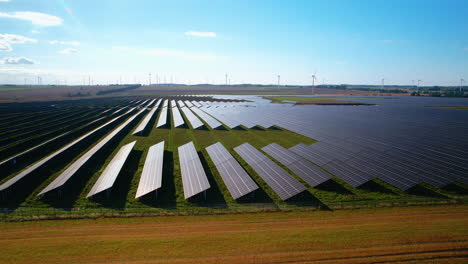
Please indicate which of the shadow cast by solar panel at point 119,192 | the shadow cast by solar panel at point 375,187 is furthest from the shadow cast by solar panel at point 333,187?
the shadow cast by solar panel at point 119,192

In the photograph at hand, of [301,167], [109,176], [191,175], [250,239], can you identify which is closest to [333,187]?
[301,167]

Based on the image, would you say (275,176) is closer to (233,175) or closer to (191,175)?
(233,175)

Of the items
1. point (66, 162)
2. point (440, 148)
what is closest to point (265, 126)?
point (440, 148)

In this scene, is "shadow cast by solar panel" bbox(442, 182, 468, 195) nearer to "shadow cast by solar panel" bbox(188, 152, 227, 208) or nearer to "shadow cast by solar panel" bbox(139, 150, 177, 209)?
"shadow cast by solar panel" bbox(188, 152, 227, 208)

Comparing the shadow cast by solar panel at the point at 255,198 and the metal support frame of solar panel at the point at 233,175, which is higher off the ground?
the metal support frame of solar panel at the point at 233,175

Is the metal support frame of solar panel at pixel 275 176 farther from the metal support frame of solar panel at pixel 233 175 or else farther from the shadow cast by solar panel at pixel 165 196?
the shadow cast by solar panel at pixel 165 196

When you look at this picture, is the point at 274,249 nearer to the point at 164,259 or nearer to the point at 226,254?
the point at 226,254
